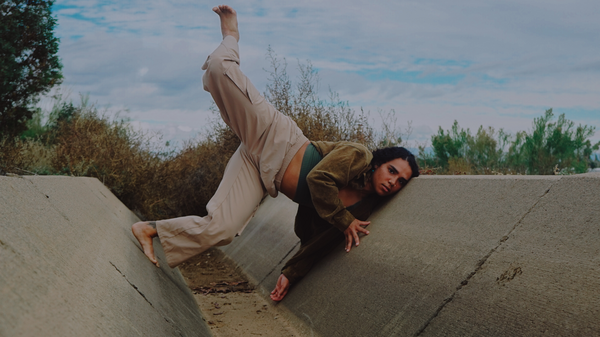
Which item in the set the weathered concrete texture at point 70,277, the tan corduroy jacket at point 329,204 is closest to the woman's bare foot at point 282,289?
the tan corduroy jacket at point 329,204

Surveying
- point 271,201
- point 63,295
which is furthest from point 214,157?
point 63,295

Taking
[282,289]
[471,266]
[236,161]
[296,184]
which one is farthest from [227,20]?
[471,266]

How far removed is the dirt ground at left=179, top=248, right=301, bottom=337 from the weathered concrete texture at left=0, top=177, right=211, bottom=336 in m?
0.36

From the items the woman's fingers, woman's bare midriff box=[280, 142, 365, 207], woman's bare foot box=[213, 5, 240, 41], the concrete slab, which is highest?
woman's bare foot box=[213, 5, 240, 41]

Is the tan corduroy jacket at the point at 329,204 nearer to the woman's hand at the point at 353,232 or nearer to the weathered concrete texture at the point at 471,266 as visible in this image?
the woman's hand at the point at 353,232

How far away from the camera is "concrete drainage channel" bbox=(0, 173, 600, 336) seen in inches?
65.2

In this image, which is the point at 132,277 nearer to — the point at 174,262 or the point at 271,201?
the point at 174,262

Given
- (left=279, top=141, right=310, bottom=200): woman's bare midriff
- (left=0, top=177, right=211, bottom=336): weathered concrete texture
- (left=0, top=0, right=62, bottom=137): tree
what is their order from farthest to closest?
(left=0, top=0, right=62, bottom=137): tree, (left=279, top=141, right=310, bottom=200): woman's bare midriff, (left=0, top=177, right=211, bottom=336): weathered concrete texture

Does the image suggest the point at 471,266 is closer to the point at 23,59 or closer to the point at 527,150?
the point at 527,150

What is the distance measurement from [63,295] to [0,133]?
1115cm

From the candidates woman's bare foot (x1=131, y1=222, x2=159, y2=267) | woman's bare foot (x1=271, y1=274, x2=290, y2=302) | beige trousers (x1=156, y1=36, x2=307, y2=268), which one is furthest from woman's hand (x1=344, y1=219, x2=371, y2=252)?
woman's bare foot (x1=131, y1=222, x2=159, y2=267)

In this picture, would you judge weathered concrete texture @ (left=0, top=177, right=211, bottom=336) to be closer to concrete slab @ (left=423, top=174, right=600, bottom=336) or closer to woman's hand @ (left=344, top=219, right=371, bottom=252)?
woman's hand @ (left=344, top=219, right=371, bottom=252)

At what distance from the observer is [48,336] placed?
128cm

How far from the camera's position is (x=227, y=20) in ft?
12.0
